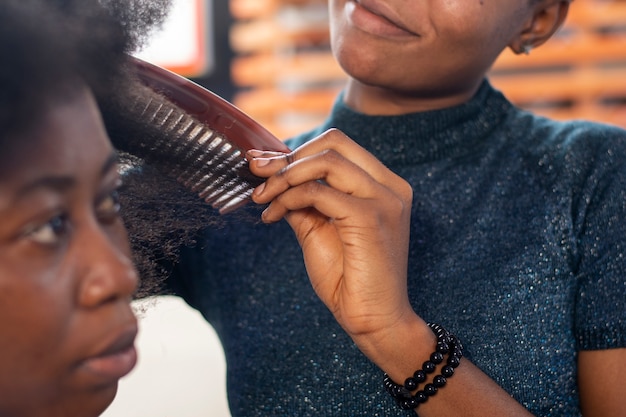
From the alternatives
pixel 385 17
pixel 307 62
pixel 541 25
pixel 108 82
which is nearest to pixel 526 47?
pixel 541 25

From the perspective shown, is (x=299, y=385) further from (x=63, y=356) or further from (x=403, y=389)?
(x=63, y=356)

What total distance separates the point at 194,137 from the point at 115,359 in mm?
193

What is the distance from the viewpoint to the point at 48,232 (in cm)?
43

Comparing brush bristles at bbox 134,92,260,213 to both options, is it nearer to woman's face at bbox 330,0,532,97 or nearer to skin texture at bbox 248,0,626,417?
skin texture at bbox 248,0,626,417

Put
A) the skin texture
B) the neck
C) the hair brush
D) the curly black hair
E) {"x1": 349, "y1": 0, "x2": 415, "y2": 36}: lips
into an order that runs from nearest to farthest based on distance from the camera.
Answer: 1. the curly black hair
2. the hair brush
3. the skin texture
4. {"x1": 349, "y1": 0, "x2": 415, "y2": 36}: lips
5. the neck

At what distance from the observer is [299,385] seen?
0.87 meters

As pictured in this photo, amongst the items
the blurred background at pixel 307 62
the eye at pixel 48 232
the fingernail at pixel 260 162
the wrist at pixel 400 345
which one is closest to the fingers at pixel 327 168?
the fingernail at pixel 260 162

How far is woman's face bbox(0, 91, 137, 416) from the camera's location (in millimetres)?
416

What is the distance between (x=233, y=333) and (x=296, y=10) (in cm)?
327

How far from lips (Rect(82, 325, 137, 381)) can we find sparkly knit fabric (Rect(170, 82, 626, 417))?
34 cm

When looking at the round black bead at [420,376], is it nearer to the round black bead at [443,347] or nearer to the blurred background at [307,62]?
the round black bead at [443,347]

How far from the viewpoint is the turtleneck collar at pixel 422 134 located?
3.14 feet

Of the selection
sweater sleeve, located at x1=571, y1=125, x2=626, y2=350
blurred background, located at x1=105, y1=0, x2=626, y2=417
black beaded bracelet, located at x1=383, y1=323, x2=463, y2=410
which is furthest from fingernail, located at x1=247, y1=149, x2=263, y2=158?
blurred background, located at x1=105, y1=0, x2=626, y2=417

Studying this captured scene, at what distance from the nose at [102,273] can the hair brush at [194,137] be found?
111mm
